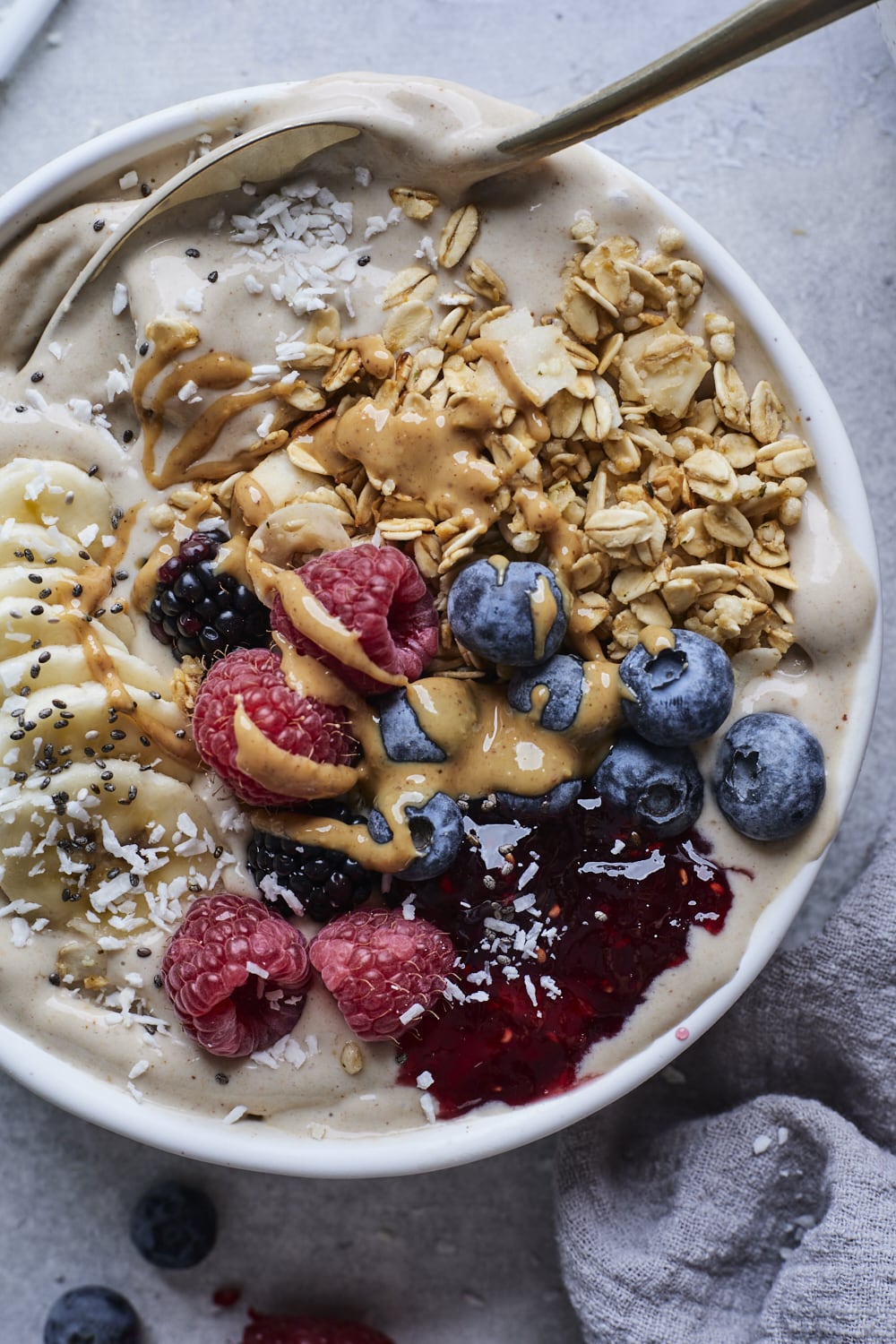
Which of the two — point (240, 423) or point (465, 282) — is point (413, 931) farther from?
point (465, 282)

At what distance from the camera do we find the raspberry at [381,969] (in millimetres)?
1531

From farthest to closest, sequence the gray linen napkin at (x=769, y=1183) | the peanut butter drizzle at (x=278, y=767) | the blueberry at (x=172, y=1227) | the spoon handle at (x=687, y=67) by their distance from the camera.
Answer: the blueberry at (x=172, y=1227) < the gray linen napkin at (x=769, y=1183) < the peanut butter drizzle at (x=278, y=767) < the spoon handle at (x=687, y=67)

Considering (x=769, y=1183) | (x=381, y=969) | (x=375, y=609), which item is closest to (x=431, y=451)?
(x=375, y=609)

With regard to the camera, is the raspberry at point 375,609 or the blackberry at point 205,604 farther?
the blackberry at point 205,604

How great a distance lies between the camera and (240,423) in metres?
1.66

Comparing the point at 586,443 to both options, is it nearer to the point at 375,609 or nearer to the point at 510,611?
the point at 510,611

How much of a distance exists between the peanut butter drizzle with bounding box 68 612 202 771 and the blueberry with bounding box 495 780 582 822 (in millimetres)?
455

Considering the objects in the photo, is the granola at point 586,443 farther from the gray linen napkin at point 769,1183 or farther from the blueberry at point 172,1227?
the blueberry at point 172,1227

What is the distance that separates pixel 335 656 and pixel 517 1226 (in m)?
1.17

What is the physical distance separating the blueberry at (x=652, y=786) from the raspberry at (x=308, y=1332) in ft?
3.54

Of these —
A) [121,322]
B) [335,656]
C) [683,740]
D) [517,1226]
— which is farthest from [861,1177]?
[121,322]

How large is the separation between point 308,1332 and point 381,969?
0.90m

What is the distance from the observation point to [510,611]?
1.52 metres

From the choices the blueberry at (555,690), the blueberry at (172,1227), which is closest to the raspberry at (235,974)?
the blueberry at (555,690)
